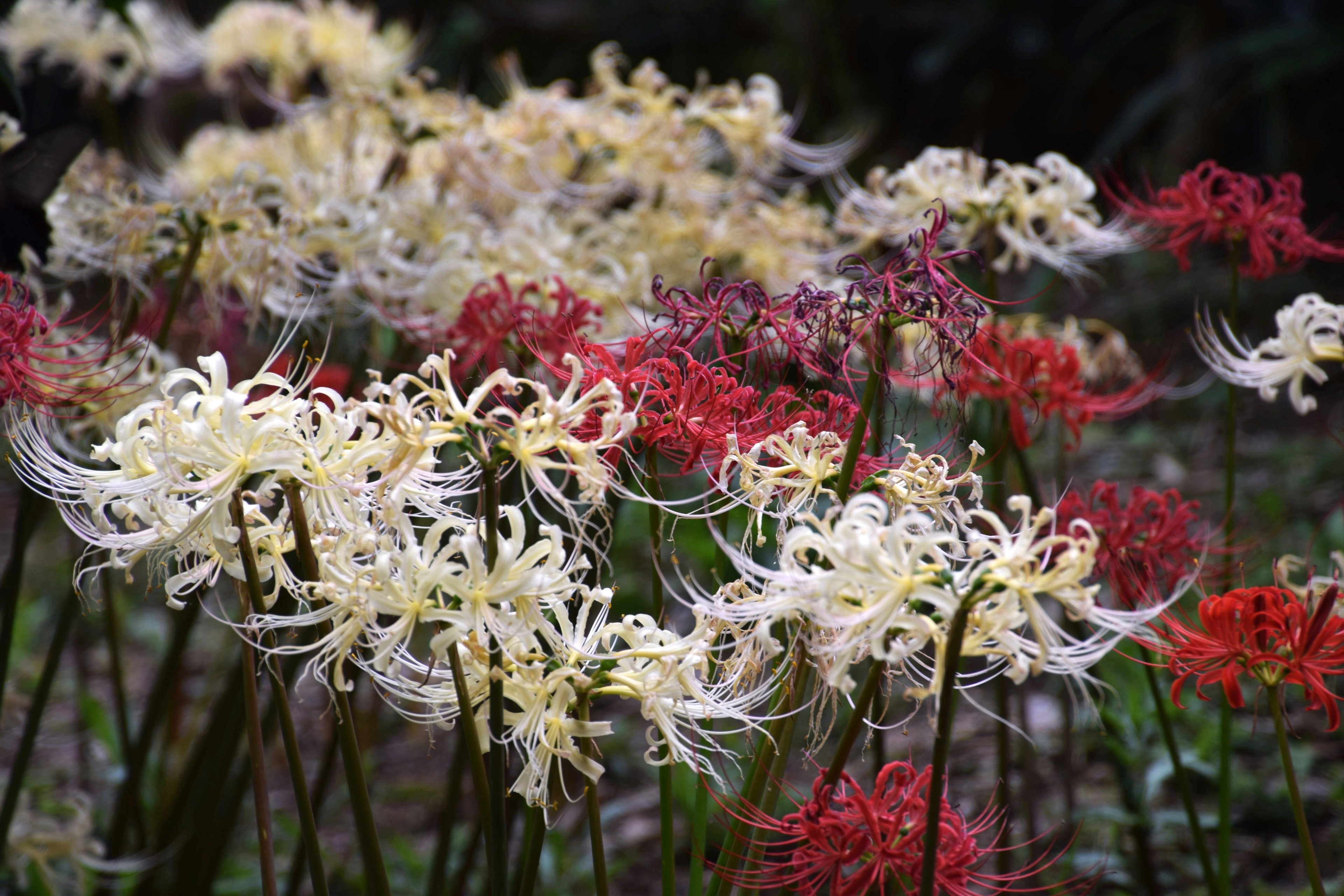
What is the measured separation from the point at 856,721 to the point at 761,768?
6.0 inches

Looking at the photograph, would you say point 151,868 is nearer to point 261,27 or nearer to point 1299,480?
point 261,27

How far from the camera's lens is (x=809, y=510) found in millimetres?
987

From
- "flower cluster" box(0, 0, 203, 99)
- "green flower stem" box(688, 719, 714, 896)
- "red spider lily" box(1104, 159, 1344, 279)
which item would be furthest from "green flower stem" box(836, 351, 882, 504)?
"flower cluster" box(0, 0, 203, 99)

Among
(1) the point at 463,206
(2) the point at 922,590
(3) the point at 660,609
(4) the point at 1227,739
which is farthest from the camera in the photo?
(1) the point at 463,206

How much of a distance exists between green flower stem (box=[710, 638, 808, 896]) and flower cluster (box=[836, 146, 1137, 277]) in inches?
34.2

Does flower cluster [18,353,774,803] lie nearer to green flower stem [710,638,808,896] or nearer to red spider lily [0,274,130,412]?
green flower stem [710,638,808,896]

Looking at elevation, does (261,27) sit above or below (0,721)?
above

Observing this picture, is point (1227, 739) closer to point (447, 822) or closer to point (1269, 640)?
point (1269, 640)

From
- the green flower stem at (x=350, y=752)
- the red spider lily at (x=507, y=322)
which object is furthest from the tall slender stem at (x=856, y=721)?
the red spider lily at (x=507, y=322)

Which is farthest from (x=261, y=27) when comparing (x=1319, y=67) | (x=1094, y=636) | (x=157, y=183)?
(x=1319, y=67)

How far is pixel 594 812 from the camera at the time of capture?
0.96m

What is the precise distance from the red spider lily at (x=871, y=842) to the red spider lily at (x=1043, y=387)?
2.30ft

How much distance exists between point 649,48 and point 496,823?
Answer: 6643 millimetres

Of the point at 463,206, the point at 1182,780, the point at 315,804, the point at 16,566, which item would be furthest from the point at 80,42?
the point at 1182,780
